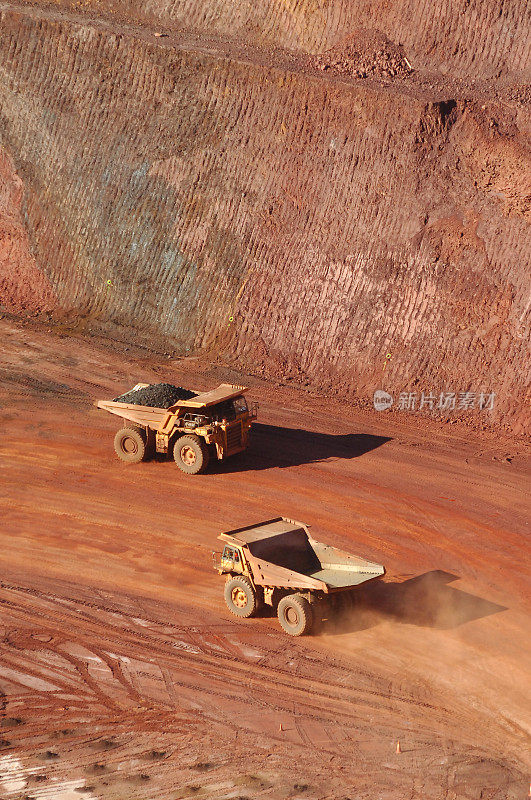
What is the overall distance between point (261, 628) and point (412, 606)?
108 inches

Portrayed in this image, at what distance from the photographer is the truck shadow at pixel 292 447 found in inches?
859

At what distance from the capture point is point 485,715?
13016mm

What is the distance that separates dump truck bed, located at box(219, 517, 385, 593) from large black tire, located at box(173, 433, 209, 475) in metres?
4.61

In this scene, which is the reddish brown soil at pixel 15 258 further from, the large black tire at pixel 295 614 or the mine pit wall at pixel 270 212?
the large black tire at pixel 295 614

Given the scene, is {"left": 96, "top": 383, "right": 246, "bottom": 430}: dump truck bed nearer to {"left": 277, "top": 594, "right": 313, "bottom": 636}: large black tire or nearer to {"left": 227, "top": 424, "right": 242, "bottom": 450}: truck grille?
{"left": 227, "top": 424, "right": 242, "bottom": 450}: truck grille

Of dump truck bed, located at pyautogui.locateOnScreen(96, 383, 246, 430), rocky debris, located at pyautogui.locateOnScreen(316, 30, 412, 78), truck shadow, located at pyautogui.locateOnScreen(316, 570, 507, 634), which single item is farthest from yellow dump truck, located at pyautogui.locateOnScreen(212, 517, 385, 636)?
rocky debris, located at pyautogui.locateOnScreen(316, 30, 412, 78)

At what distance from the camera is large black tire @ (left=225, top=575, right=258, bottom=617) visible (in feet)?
49.4

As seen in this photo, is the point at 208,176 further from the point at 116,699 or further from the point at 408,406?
the point at 116,699

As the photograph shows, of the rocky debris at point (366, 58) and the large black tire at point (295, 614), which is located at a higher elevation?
the rocky debris at point (366, 58)

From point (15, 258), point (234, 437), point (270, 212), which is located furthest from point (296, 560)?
point (15, 258)

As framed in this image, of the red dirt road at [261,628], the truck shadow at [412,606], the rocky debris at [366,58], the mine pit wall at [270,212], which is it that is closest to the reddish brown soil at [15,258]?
the mine pit wall at [270,212]

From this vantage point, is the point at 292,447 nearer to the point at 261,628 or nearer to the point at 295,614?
the point at 261,628

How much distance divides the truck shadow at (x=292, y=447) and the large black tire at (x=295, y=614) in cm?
687

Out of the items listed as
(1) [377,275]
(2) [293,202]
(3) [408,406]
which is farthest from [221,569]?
(2) [293,202]
